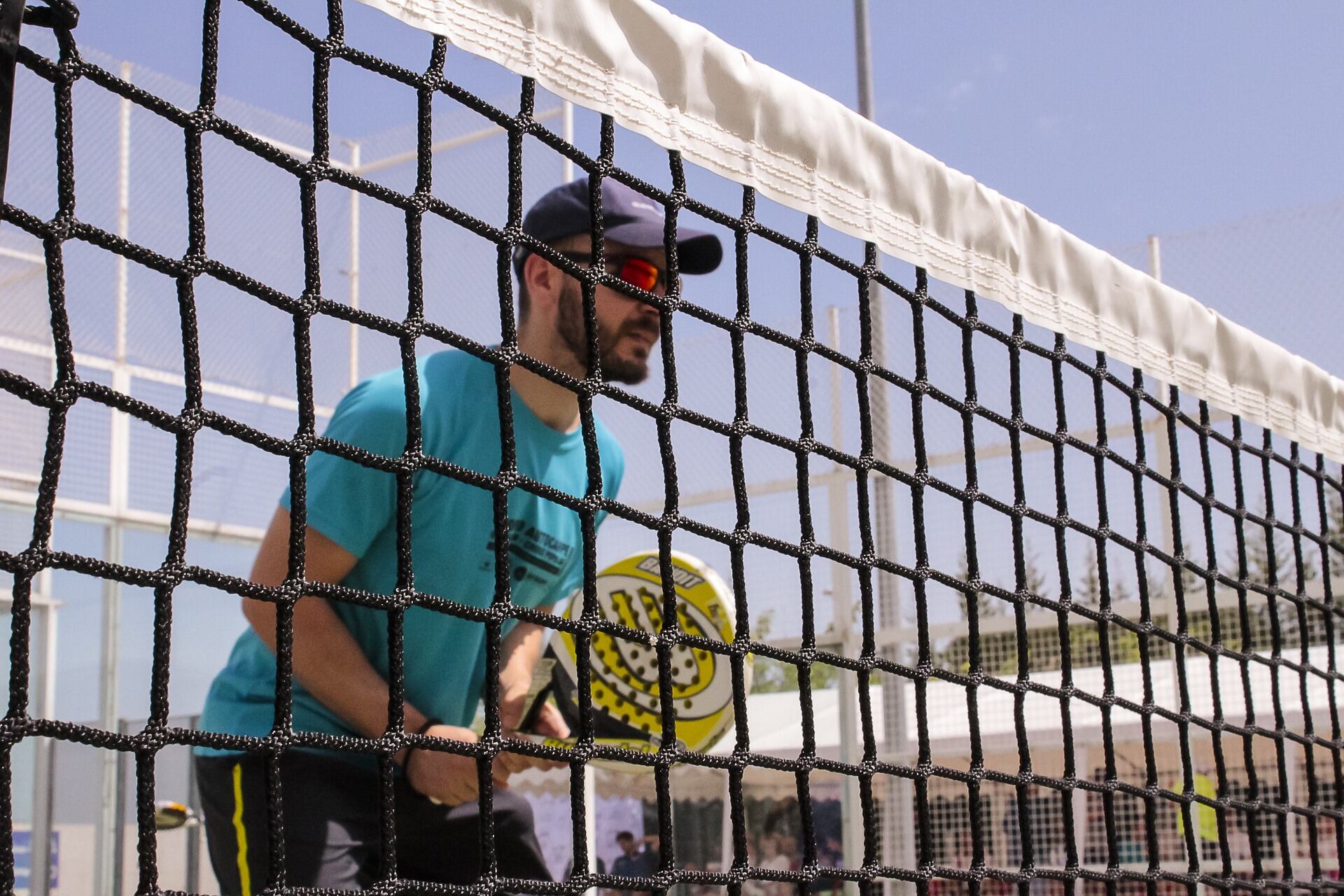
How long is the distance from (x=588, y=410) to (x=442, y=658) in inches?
19.8

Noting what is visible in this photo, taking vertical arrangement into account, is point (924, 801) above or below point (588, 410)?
below

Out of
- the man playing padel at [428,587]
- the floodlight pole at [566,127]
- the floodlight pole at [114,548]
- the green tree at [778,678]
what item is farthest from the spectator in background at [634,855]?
the man playing padel at [428,587]

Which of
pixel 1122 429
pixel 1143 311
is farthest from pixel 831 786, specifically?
pixel 1143 311

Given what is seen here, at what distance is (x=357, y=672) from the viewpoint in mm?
1979

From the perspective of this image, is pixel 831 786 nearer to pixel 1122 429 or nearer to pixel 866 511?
pixel 1122 429

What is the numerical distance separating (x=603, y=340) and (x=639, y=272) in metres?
0.13

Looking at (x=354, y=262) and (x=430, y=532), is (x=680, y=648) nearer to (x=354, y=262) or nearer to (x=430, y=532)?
(x=430, y=532)

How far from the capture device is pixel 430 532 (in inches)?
84.2

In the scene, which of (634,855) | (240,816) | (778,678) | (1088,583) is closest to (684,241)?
(240,816)

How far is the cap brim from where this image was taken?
222cm

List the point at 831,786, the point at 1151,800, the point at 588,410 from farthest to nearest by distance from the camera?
the point at 831,786, the point at 1151,800, the point at 588,410

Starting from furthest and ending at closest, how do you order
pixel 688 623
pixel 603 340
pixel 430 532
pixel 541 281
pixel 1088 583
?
pixel 1088 583
pixel 688 623
pixel 541 281
pixel 603 340
pixel 430 532

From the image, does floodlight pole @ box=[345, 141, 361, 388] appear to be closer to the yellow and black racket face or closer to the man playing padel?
the yellow and black racket face

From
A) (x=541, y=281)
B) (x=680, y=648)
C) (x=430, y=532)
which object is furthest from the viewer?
(x=680, y=648)
